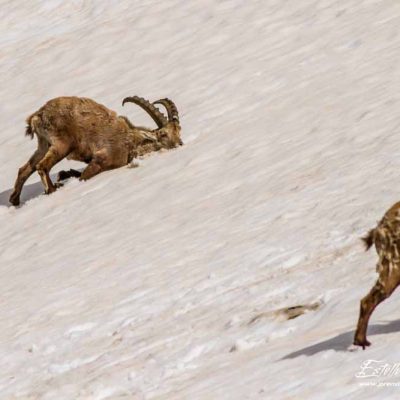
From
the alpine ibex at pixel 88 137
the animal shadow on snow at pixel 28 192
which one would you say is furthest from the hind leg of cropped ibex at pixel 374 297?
the animal shadow on snow at pixel 28 192

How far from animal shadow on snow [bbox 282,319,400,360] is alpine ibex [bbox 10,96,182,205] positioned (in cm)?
1048

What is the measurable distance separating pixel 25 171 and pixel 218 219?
18.8 ft

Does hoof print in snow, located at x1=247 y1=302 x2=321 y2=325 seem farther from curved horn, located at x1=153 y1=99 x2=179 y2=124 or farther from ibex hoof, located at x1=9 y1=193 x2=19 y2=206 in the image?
ibex hoof, located at x1=9 y1=193 x2=19 y2=206

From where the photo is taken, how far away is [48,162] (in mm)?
19953

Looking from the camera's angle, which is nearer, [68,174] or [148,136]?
[148,136]

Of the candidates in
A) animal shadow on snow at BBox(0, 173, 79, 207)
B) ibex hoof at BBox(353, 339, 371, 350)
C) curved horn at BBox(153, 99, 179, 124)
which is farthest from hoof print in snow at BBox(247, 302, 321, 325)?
animal shadow on snow at BBox(0, 173, 79, 207)

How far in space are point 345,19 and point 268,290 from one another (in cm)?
1398

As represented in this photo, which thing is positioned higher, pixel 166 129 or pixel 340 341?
pixel 166 129

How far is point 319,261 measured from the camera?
12703mm

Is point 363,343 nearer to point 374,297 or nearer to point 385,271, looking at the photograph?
point 374,297

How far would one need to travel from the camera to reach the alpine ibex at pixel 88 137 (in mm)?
20016

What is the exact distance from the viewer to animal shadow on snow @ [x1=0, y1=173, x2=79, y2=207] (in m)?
20.6

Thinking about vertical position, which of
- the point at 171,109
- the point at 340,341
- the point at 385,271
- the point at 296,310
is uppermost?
the point at 171,109

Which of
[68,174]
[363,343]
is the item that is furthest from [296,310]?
[68,174]
